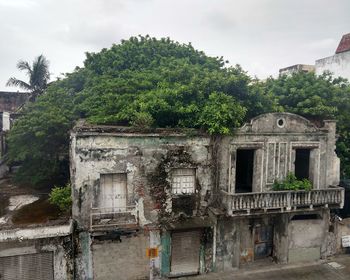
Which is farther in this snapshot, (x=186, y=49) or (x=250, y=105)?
(x=186, y=49)

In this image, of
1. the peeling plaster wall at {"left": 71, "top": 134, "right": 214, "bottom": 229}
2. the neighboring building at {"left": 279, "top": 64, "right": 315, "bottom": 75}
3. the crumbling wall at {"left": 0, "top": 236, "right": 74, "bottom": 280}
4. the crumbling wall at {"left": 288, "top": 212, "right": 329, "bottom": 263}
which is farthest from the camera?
the neighboring building at {"left": 279, "top": 64, "right": 315, "bottom": 75}

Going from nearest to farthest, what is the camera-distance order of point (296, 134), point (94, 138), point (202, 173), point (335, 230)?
1. point (94, 138)
2. point (202, 173)
3. point (296, 134)
4. point (335, 230)

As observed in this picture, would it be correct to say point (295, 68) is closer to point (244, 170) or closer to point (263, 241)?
point (244, 170)

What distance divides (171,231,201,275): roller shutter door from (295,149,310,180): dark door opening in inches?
289

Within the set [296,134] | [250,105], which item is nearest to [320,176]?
[296,134]

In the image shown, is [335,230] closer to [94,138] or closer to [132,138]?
[132,138]

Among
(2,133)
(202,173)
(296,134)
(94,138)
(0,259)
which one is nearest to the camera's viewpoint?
(0,259)

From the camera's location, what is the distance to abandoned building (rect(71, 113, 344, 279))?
562 inches

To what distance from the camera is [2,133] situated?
2498 centimetres

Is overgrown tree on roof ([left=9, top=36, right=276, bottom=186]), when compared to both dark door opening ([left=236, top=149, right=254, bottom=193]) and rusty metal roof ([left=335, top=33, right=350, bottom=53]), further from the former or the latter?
rusty metal roof ([left=335, top=33, right=350, bottom=53])

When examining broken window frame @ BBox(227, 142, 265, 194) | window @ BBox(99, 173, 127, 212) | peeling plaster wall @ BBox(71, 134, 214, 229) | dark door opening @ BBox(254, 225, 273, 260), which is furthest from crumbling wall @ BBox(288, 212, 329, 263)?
window @ BBox(99, 173, 127, 212)

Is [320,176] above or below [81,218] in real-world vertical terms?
above

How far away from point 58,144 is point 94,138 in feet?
18.3

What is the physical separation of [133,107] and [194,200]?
5.64 m
